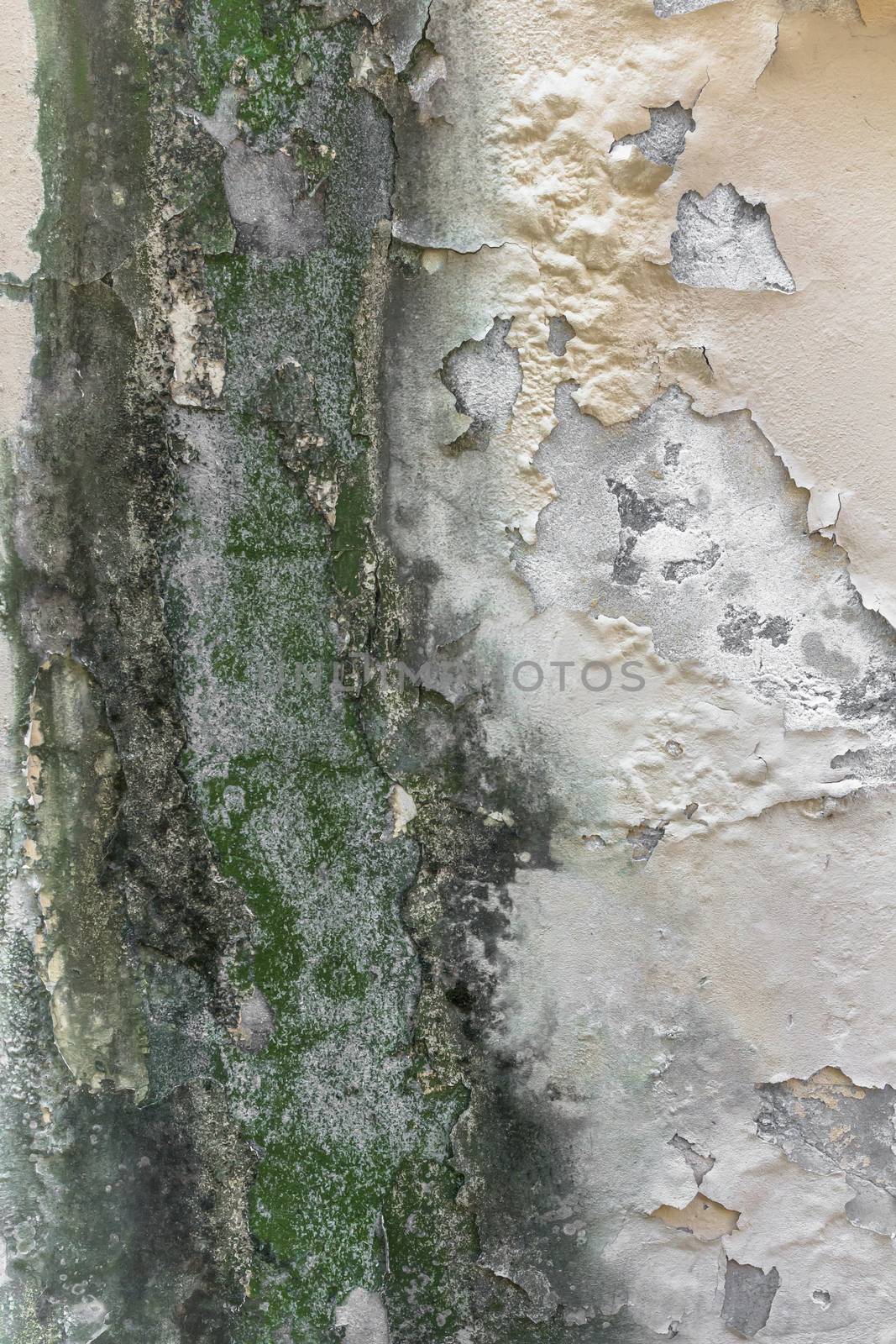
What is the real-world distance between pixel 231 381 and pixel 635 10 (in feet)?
3.20

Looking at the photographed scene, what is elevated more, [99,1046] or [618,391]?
[618,391]

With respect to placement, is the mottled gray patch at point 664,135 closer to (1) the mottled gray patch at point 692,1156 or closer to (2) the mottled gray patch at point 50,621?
(2) the mottled gray patch at point 50,621

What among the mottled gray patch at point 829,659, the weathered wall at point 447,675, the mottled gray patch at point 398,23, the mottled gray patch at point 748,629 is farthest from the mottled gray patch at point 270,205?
the mottled gray patch at point 829,659

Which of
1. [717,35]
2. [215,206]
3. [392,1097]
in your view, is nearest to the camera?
[717,35]

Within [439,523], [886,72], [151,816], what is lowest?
[151,816]

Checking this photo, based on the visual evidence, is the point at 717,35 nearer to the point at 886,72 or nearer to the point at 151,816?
the point at 886,72

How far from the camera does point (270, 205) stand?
1.66 metres

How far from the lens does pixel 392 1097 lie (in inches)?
69.3

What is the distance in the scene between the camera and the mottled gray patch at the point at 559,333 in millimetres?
1663

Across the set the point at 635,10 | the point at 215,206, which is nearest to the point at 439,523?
the point at 215,206

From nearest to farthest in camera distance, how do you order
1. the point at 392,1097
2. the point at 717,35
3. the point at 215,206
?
1. the point at 717,35
2. the point at 215,206
3. the point at 392,1097

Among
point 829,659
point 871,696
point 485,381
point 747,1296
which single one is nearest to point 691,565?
point 829,659

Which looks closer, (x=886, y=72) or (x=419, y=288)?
(x=886, y=72)

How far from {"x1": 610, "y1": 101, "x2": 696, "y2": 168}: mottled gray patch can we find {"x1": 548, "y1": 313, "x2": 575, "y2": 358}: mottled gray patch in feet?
1.01
